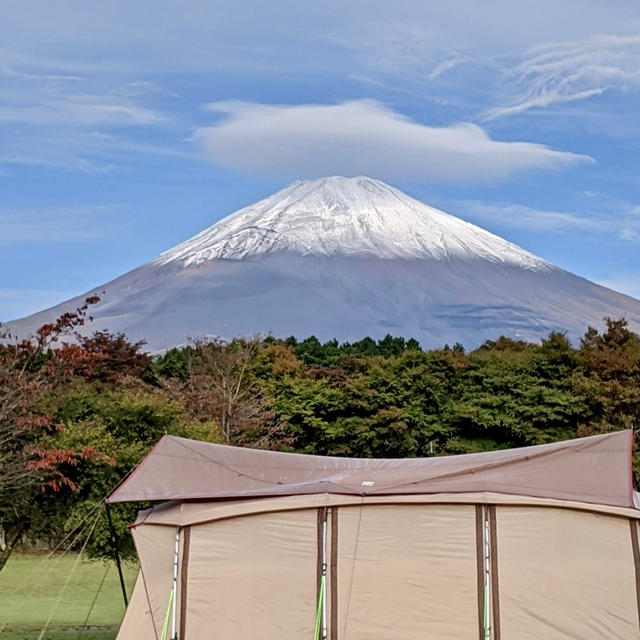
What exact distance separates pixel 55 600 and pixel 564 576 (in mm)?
16255

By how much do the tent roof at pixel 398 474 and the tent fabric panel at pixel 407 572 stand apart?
278 millimetres

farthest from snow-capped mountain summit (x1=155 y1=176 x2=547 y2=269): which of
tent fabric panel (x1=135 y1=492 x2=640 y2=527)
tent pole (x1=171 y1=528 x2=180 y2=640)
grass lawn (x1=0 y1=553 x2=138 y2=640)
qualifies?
tent pole (x1=171 y1=528 x2=180 y2=640)

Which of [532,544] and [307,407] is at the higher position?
[307,407]

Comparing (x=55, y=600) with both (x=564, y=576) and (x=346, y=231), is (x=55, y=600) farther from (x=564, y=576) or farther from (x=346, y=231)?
(x=346, y=231)

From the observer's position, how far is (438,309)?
408ft

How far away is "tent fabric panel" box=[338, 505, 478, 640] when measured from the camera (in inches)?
438

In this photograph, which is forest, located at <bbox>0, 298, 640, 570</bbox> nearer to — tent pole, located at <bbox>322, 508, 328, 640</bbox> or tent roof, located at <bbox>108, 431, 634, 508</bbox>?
tent roof, located at <bbox>108, 431, 634, 508</bbox>

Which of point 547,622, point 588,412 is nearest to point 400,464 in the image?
point 547,622

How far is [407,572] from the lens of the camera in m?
11.3

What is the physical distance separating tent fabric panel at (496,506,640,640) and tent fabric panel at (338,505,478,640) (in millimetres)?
365

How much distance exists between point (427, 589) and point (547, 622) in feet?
4.05

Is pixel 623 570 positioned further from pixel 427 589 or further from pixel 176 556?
pixel 176 556

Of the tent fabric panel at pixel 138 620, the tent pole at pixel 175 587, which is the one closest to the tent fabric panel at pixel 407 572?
the tent pole at pixel 175 587

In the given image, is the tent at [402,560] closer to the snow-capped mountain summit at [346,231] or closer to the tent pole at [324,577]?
the tent pole at [324,577]
